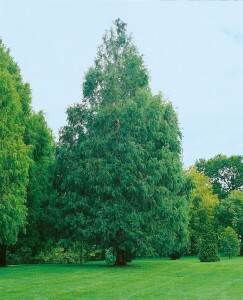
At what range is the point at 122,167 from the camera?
94.2 ft

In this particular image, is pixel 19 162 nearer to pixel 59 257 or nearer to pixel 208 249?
pixel 59 257

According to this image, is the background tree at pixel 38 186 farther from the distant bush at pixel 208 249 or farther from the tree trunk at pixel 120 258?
the distant bush at pixel 208 249

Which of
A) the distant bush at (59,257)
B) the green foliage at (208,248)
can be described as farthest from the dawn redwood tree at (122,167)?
the distant bush at (59,257)

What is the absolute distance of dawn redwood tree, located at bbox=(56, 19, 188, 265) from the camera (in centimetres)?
2853

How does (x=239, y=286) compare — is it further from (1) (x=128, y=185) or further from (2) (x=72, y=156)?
(2) (x=72, y=156)

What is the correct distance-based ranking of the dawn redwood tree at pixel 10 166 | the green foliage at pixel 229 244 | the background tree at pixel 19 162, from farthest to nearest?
1. the green foliage at pixel 229 244
2. the background tree at pixel 19 162
3. the dawn redwood tree at pixel 10 166

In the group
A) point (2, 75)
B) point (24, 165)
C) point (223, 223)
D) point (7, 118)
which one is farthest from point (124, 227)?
point (223, 223)

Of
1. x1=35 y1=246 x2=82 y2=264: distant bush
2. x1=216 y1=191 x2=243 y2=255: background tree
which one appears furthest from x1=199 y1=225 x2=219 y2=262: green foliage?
x1=216 y1=191 x2=243 y2=255: background tree

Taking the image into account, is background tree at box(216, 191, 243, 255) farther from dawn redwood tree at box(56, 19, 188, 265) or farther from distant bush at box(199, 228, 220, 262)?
dawn redwood tree at box(56, 19, 188, 265)

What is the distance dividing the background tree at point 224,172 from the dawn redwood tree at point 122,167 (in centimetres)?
4938

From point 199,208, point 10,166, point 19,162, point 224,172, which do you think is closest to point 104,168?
point 19,162

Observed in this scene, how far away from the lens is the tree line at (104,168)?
27.8 m

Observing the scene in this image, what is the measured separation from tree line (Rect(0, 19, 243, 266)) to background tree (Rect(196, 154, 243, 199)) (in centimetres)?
4871

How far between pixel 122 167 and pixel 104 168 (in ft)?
3.45
